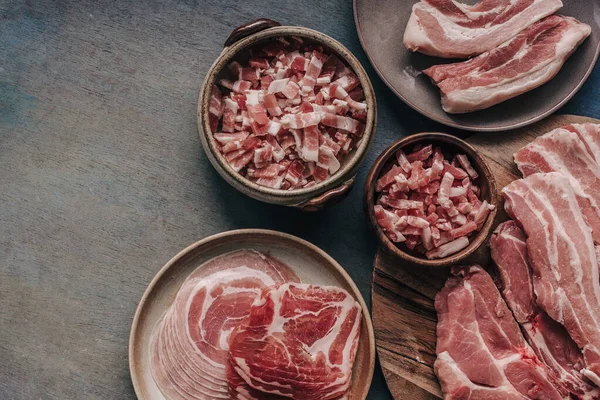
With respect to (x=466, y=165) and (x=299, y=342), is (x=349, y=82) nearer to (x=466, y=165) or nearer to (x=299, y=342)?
(x=466, y=165)

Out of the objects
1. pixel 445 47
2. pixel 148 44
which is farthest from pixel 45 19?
pixel 445 47

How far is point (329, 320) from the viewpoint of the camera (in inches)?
89.3

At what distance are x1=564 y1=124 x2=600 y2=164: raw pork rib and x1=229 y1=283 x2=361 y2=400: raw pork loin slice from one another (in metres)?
1.03

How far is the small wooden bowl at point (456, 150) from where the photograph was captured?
7.24 ft

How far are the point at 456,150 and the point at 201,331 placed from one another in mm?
1121

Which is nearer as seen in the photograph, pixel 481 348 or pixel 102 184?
pixel 481 348

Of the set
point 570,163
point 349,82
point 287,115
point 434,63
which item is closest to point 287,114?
point 287,115

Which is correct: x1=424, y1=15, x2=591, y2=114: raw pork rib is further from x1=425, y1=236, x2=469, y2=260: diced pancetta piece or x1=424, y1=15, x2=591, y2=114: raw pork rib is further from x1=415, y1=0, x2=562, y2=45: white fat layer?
x1=425, y1=236, x2=469, y2=260: diced pancetta piece

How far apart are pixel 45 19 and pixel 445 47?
1.52 metres

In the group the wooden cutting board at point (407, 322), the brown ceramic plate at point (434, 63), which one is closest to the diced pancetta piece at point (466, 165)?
the brown ceramic plate at point (434, 63)

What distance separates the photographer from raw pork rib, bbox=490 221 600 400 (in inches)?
88.8

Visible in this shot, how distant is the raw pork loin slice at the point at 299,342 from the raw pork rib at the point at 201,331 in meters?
0.08

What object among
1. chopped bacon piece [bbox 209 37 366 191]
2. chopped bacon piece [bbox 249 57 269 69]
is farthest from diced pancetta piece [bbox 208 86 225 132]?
chopped bacon piece [bbox 249 57 269 69]

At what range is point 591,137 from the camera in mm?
2330
